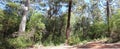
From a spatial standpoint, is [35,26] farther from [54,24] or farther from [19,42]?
[54,24]

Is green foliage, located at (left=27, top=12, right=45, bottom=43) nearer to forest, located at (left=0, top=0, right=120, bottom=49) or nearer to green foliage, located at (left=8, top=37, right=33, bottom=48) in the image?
forest, located at (left=0, top=0, right=120, bottom=49)

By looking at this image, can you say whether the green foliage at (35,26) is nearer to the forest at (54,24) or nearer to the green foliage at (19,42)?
the forest at (54,24)

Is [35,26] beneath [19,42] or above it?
above

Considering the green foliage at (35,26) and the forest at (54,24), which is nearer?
the forest at (54,24)

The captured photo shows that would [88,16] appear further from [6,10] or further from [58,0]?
[6,10]

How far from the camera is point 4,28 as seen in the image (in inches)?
753

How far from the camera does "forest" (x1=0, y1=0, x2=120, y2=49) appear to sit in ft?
51.8

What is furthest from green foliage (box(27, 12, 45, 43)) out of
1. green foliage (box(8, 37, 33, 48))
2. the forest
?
green foliage (box(8, 37, 33, 48))

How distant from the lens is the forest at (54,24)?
1577 cm

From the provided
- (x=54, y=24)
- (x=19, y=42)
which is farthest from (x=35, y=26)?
(x=54, y=24)

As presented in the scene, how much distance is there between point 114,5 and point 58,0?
11007 millimetres

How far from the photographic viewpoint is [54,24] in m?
27.2

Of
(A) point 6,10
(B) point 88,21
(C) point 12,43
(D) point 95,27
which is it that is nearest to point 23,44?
(C) point 12,43

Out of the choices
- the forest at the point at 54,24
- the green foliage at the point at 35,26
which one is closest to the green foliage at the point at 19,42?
the forest at the point at 54,24
